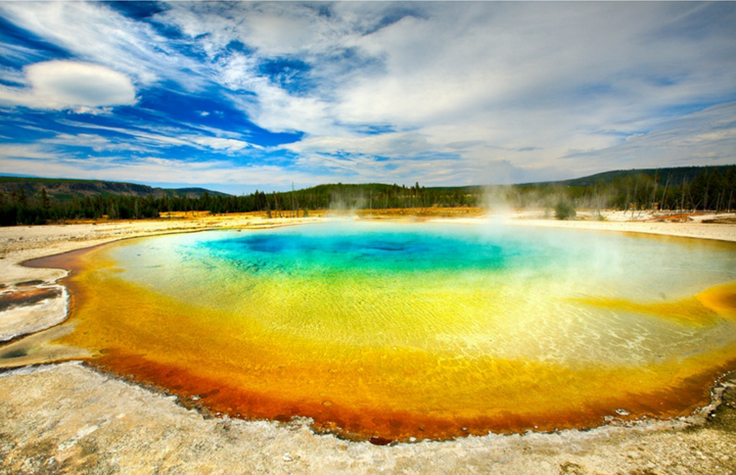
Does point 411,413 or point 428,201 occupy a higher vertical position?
point 428,201

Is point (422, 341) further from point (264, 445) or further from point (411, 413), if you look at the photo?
point (264, 445)

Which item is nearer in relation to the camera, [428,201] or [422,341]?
[422,341]

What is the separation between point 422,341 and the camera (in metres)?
6.78

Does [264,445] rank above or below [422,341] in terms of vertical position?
above

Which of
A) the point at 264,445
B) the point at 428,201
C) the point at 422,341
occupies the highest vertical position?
the point at 428,201

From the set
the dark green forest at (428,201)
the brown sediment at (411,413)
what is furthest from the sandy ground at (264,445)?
the dark green forest at (428,201)

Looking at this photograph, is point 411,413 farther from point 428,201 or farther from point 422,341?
point 428,201

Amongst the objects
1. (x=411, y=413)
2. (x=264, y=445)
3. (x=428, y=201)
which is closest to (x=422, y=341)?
(x=411, y=413)

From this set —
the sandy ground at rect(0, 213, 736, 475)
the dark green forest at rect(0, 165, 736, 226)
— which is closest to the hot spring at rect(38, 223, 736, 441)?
the sandy ground at rect(0, 213, 736, 475)

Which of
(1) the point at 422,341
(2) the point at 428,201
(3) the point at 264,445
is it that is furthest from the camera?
(2) the point at 428,201

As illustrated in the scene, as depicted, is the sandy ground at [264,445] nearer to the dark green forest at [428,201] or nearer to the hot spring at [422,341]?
the hot spring at [422,341]

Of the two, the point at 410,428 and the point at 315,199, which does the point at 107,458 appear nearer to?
the point at 410,428

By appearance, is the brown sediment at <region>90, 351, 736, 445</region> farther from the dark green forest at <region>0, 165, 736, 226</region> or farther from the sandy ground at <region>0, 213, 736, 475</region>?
the dark green forest at <region>0, 165, 736, 226</region>

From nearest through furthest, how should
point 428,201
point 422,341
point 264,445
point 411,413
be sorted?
point 264,445, point 411,413, point 422,341, point 428,201
